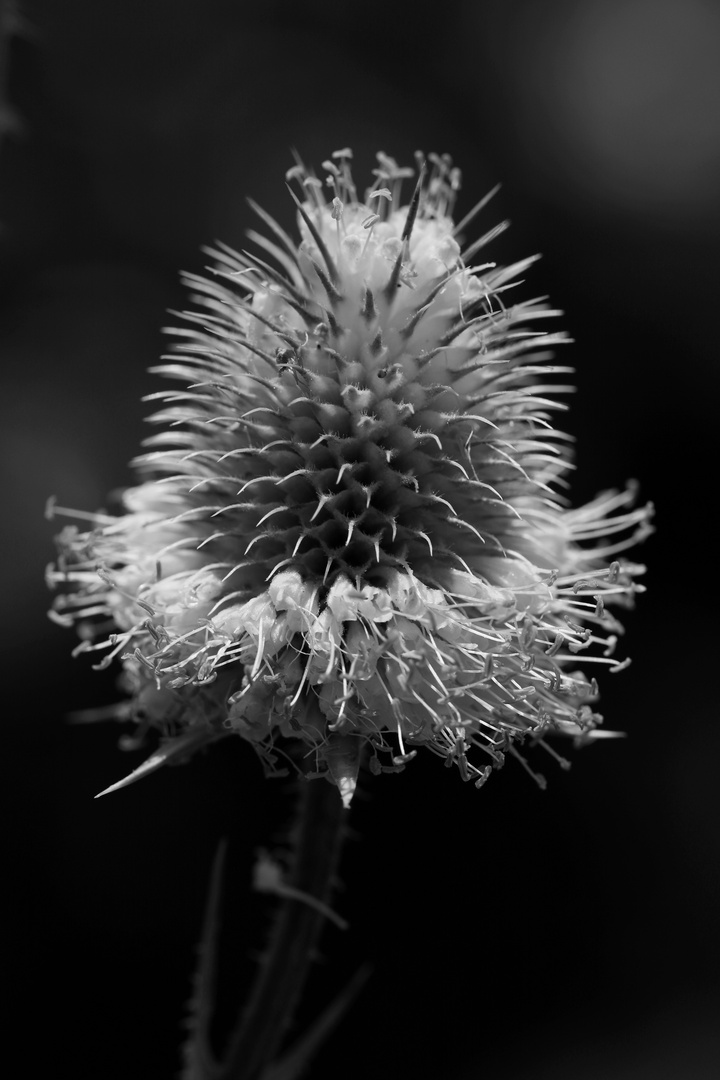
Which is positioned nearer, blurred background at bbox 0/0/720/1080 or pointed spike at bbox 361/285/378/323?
pointed spike at bbox 361/285/378/323

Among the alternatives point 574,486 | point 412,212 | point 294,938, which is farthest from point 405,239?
point 574,486

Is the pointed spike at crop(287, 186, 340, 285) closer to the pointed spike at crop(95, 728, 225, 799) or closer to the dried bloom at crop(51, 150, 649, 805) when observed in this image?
the dried bloom at crop(51, 150, 649, 805)

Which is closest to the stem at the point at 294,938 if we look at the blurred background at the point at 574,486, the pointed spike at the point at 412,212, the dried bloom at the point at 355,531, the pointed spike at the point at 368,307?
the dried bloom at the point at 355,531

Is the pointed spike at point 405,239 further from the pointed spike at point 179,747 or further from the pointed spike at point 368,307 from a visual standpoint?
the pointed spike at point 179,747

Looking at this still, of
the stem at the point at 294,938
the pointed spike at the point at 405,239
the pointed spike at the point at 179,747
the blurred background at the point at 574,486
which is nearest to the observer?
the pointed spike at the point at 179,747

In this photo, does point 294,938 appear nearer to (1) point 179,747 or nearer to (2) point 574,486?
(1) point 179,747

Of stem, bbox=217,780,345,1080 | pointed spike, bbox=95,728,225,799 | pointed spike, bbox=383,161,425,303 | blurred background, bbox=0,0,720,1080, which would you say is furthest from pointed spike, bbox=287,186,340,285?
blurred background, bbox=0,0,720,1080
